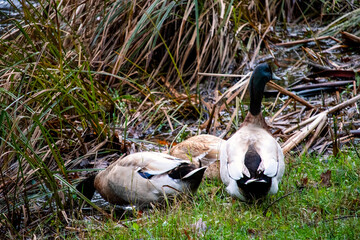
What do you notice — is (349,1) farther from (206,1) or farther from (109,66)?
(109,66)

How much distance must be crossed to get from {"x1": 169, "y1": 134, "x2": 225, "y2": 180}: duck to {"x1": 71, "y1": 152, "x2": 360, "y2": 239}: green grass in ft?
1.80

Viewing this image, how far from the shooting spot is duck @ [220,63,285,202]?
13.6 feet

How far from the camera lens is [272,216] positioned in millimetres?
4207

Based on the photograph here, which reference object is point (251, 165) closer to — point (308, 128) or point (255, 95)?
point (255, 95)

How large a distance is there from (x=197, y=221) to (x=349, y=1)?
22.9 ft

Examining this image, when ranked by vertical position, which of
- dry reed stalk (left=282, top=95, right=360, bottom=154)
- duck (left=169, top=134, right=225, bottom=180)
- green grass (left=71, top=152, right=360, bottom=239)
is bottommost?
dry reed stalk (left=282, top=95, right=360, bottom=154)

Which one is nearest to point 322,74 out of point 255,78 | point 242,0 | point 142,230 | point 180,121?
point 242,0

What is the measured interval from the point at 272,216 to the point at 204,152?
168 cm

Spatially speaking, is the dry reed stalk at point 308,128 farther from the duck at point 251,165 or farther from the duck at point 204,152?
the duck at point 251,165

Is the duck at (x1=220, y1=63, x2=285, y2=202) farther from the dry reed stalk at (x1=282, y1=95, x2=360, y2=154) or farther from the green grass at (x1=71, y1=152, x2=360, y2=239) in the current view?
the dry reed stalk at (x1=282, y1=95, x2=360, y2=154)

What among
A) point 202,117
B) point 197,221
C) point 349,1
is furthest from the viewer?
point 349,1

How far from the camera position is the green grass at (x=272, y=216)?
3855 millimetres

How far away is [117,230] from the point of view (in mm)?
4277

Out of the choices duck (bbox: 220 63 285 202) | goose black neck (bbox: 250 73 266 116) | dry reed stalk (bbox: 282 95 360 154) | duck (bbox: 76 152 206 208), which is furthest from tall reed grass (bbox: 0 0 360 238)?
duck (bbox: 220 63 285 202)
